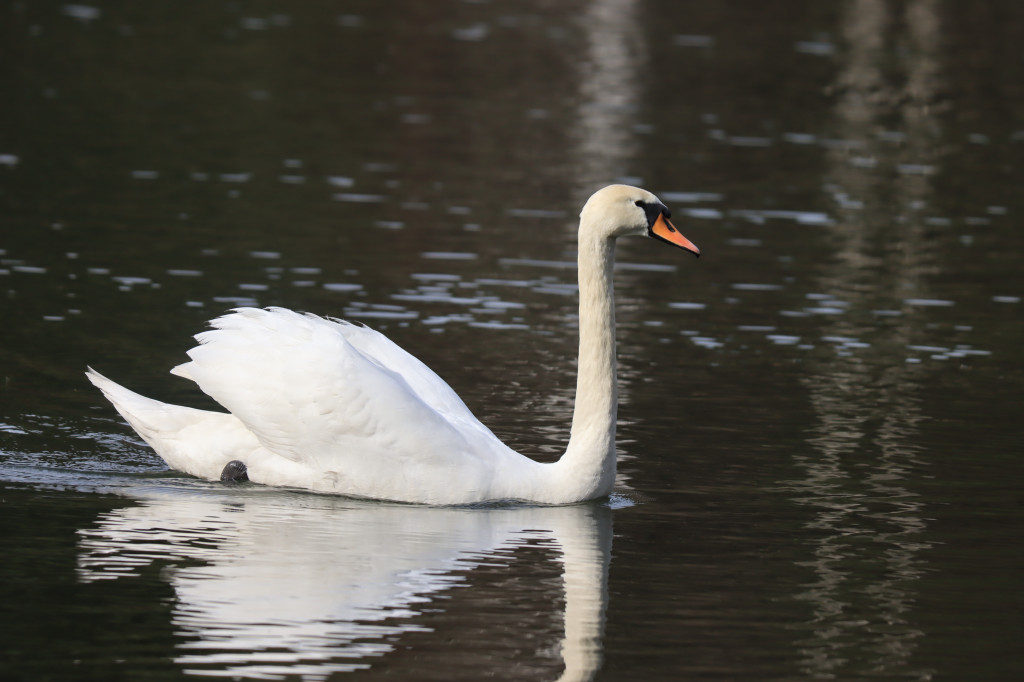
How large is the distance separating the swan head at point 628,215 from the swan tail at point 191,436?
7.86 ft

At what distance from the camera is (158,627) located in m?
8.20

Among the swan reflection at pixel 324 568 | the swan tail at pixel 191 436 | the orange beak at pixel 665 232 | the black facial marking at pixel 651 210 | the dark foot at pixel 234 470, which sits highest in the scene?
the black facial marking at pixel 651 210

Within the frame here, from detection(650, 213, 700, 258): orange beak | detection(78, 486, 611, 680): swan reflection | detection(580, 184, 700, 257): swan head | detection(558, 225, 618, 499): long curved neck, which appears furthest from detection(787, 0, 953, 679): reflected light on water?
detection(580, 184, 700, 257): swan head

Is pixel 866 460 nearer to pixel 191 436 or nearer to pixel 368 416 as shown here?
pixel 368 416

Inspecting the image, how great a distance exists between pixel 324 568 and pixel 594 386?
7.66 ft

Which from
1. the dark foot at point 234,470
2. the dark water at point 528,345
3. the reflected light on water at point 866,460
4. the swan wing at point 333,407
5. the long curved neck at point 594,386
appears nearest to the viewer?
the dark water at point 528,345

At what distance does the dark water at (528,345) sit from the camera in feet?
27.9

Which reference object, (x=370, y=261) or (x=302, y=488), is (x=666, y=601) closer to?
(x=302, y=488)

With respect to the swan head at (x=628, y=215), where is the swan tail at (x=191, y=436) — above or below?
below

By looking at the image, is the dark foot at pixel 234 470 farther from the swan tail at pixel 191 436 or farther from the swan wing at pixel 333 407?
the swan wing at pixel 333 407

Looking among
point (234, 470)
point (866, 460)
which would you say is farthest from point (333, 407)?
point (866, 460)

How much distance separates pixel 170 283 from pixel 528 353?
12.0ft

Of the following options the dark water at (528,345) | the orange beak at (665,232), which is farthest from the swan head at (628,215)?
the dark water at (528,345)

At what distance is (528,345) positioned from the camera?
1522cm
